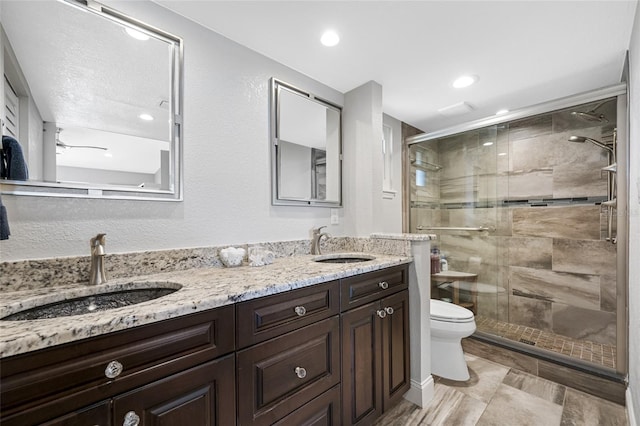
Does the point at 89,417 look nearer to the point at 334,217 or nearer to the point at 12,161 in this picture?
the point at 12,161

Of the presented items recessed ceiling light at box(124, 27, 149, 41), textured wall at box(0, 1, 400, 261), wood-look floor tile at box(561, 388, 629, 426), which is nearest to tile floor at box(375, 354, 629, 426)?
wood-look floor tile at box(561, 388, 629, 426)

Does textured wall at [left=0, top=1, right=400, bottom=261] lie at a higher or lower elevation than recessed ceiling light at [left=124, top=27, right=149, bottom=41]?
lower

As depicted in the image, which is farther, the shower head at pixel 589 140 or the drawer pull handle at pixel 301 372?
the shower head at pixel 589 140

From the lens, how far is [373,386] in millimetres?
1426

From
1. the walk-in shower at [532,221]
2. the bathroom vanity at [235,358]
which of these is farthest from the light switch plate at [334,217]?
the walk-in shower at [532,221]

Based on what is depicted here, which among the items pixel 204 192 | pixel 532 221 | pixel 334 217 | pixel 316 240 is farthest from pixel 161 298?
pixel 532 221

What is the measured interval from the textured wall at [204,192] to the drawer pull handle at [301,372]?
777 mm

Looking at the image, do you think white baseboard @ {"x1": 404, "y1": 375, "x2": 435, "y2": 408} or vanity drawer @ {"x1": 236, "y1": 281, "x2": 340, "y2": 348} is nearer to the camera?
vanity drawer @ {"x1": 236, "y1": 281, "x2": 340, "y2": 348}

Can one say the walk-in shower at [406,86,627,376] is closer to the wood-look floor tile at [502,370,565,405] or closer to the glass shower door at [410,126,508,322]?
the glass shower door at [410,126,508,322]

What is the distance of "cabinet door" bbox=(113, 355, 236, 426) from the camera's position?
709mm

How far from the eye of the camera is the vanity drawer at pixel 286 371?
0.94 m

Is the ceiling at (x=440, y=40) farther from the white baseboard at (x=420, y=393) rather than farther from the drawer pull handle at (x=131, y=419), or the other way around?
the white baseboard at (x=420, y=393)

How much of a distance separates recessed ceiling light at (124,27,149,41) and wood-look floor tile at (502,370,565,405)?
3.01 m

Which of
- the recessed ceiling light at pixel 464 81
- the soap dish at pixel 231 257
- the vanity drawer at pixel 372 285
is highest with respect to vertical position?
the recessed ceiling light at pixel 464 81
